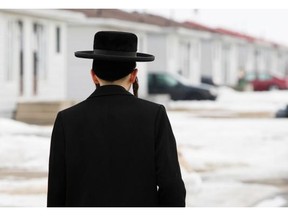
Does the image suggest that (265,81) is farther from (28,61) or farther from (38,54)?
(28,61)

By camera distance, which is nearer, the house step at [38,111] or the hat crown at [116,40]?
the hat crown at [116,40]

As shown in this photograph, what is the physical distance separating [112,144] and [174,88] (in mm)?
18274

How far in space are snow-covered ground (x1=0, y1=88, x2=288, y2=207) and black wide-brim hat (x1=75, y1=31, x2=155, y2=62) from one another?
5539 mm

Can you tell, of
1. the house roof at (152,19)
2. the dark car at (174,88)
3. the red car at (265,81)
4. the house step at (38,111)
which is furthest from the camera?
the red car at (265,81)

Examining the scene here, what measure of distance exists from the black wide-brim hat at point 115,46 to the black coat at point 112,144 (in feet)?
0.45

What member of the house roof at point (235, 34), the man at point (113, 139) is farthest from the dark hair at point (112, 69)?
the house roof at point (235, 34)

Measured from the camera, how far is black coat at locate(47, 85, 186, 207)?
2.75 meters

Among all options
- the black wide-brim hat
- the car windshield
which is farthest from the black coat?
the car windshield

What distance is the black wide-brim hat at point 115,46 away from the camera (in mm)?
2789

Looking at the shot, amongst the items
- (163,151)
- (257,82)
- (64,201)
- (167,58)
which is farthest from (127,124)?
(257,82)

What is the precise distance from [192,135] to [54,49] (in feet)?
12.5

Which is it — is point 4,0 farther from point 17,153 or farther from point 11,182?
point 11,182

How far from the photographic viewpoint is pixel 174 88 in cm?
2100

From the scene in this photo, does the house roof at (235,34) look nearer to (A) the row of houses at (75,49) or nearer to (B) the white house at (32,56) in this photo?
(A) the row of houses at (75,49)
